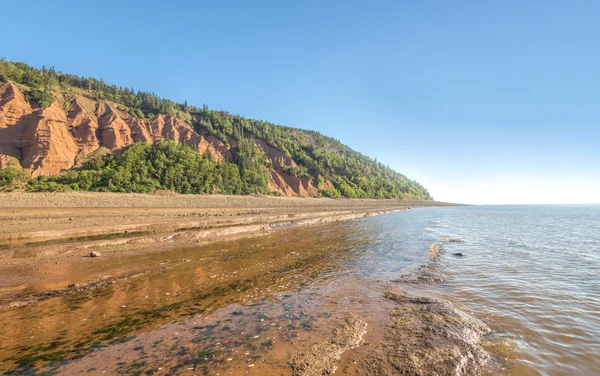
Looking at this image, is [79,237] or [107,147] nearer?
[79,237]

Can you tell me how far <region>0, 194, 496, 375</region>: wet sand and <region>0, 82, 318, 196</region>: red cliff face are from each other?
4488 centimetres

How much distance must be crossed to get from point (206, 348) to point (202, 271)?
7402 millimetres

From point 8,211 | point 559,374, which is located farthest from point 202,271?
point 8,211

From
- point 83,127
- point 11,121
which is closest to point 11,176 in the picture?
point 11,121

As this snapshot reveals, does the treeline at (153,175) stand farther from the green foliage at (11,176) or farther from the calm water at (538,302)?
the calm water at (538,302)

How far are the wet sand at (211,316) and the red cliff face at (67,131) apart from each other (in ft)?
147

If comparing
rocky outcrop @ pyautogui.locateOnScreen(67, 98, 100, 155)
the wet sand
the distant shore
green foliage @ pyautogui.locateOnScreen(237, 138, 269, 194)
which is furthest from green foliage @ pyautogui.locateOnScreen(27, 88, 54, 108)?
the wet sand

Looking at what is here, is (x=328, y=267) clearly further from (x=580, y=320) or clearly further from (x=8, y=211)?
(x=8, y=211)

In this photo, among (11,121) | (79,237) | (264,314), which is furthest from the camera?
(11,121)

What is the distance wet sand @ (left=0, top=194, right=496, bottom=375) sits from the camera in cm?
527

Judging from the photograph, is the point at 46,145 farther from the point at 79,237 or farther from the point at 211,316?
the point at 211,316

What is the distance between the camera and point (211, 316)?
24.9 feet

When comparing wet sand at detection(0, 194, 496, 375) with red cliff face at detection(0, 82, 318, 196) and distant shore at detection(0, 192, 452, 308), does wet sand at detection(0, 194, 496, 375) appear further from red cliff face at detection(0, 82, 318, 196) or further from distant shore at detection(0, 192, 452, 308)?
red cliff face at detection(0, 82, 318, 196)

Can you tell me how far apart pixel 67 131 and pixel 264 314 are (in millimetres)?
72802
